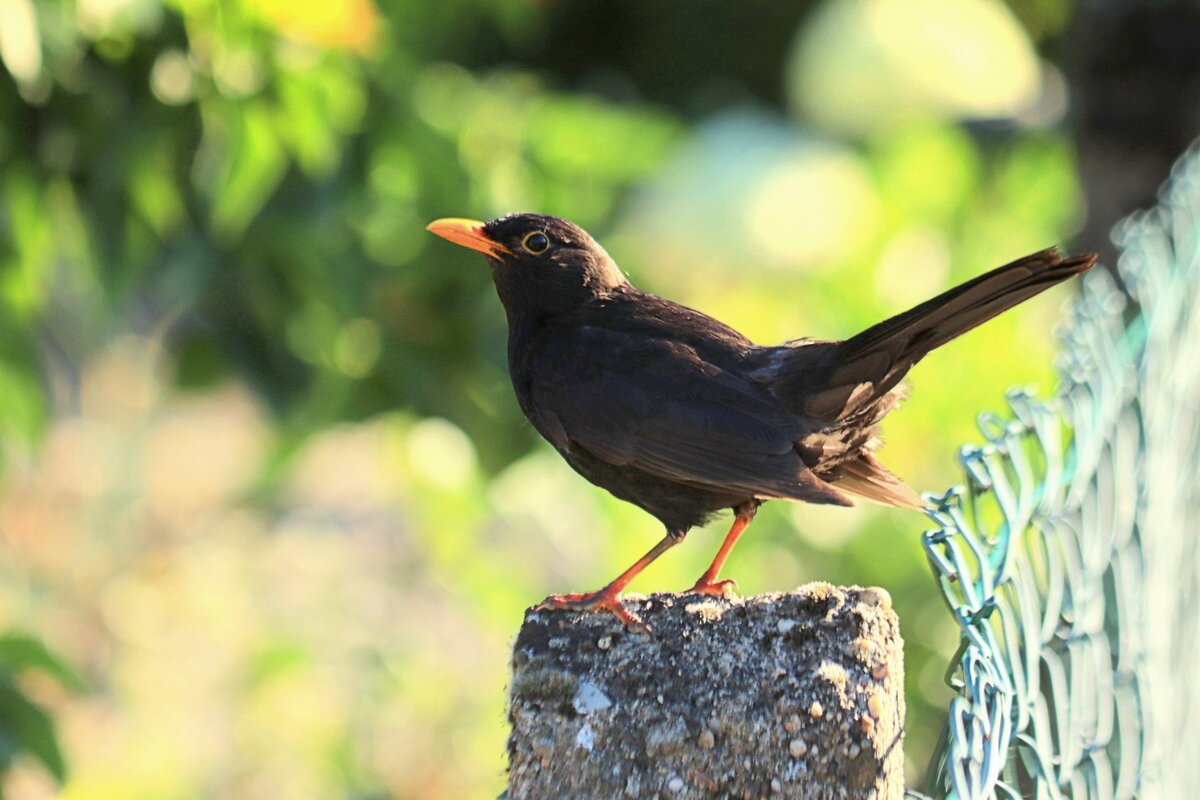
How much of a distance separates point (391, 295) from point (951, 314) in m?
2.42

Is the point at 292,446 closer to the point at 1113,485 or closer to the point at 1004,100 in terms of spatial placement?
the point at 1113,485

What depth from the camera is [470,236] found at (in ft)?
7.23

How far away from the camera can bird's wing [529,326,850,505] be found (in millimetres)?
1872

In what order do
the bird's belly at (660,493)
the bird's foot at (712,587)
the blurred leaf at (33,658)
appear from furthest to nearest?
1. the blurred leaf at (33,658)
2. the bird's belly at (660,493)
3. the bird's foot at (712,587)

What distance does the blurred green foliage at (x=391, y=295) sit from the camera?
325cm

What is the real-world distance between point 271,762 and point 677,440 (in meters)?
3.73

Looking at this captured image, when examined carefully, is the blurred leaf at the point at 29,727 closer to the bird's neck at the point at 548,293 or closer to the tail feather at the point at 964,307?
the bird's neck at the point at 548,293

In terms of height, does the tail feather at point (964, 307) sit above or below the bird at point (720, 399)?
above

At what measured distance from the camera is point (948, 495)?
1570mm

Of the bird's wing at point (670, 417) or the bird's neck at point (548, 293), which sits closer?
the bird's wing at point (670, 417)

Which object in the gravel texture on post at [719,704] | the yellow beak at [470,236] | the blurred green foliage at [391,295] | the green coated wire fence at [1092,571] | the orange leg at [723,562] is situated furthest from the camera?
the blurred green foliage at [391,295]

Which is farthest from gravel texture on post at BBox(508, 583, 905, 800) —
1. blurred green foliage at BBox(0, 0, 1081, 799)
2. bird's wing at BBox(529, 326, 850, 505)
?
blurred green foliage at BBox(0, 0, 1081, 799)

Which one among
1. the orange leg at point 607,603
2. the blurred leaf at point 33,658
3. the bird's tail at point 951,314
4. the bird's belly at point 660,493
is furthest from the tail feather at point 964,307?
the blurred leaf at point 33,658

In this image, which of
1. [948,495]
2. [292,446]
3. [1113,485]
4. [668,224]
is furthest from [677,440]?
[668,224]
